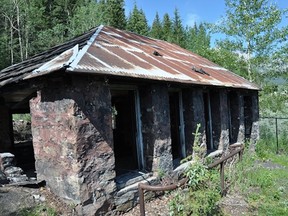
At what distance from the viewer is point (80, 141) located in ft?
15.1

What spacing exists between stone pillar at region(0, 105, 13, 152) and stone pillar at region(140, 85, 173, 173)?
4.55 meters

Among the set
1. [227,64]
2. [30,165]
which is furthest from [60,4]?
[30,165]

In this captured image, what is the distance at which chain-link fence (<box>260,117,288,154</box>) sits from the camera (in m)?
11.7

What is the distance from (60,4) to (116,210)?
3553 cm

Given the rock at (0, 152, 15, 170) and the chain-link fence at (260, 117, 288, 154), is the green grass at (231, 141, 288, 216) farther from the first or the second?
the rock at (0, 152, 15, 170)

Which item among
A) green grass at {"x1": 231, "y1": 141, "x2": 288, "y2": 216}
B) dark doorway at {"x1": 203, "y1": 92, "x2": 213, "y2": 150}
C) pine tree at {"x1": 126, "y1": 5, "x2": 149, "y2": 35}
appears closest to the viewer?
green grass at {"x1": 231, "y1": 141, "x2": 288, "y2": 216}

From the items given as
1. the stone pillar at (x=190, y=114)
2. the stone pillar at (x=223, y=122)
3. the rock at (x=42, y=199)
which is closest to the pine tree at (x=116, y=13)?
the stone pillar at (x=223, y=122)

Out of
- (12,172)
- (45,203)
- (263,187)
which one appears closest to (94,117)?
(45,203)

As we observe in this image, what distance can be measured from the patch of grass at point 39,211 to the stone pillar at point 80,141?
0.32 metres

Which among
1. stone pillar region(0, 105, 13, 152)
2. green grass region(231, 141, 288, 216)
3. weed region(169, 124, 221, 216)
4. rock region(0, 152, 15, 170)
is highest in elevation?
stone pillar region(0, 105, 13, 152)

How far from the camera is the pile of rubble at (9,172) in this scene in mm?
5808

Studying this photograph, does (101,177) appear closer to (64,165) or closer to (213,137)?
(64,165)

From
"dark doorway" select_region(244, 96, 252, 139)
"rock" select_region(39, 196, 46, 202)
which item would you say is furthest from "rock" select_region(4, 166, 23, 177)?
"dark doorway" select_region(244, 96, 252, 139)

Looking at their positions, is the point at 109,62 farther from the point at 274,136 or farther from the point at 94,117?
the point at 274,136
